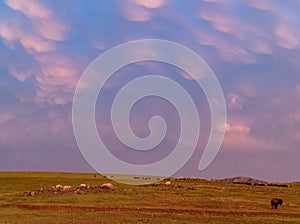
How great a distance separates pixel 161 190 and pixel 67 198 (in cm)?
1736

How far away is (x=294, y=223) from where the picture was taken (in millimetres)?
47781

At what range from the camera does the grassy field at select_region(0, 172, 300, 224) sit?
4831 cm

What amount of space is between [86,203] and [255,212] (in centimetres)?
1826

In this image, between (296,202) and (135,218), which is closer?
(135,218)

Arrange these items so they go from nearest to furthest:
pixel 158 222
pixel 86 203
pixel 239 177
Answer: pixel 158 222
pixel 86 203
pixel 239 177

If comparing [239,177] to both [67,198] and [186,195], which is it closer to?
[186,195]

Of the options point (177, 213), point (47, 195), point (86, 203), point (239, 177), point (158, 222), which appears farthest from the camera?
point (239, 177)

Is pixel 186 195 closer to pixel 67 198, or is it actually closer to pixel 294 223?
pixel 67 198

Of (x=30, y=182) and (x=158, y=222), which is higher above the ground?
(x=30, y=182)

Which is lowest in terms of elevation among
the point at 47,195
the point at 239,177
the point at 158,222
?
the point at 158,222

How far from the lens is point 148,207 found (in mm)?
57625

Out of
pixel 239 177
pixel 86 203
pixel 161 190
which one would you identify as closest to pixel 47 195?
pixel 86 203

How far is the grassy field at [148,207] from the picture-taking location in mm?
48312

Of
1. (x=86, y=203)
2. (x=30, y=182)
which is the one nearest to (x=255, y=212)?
(x=86, y=203)
